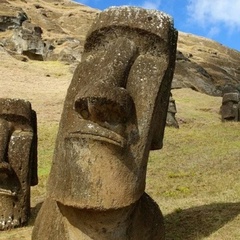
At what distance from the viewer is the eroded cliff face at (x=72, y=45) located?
135 ft

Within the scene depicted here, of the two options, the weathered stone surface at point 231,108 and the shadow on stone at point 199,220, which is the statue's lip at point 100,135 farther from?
the weathered stone surface at point 231,108

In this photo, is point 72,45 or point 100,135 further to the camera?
point 72,45

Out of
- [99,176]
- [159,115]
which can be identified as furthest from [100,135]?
[159,115]

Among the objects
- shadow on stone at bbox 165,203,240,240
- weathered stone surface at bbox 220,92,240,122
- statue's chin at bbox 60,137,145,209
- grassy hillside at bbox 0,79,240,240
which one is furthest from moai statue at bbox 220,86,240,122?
statue's chin at bbox 60,137,145,209

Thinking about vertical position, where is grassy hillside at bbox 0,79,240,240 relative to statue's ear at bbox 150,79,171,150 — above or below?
below

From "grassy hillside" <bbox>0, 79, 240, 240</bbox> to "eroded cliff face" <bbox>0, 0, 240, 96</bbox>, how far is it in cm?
1844

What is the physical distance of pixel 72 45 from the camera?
158 ft

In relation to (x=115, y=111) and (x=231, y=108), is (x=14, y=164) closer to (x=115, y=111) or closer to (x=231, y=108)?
(x=115, y=111)

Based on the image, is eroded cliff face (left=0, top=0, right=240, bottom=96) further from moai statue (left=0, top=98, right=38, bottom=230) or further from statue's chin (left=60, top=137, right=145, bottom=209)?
statue's chin (left=60, top=137, right=145, bottom=209)

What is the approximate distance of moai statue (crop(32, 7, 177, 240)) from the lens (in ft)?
17.2

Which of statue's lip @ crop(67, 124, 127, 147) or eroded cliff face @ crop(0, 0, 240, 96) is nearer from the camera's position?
statue's lip @ crop(67, 124, 127, 147)

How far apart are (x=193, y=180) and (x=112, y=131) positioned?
6760 mm

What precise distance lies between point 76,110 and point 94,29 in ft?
3.85

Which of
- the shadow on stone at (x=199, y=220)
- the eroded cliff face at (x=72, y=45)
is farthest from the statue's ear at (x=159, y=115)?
the eroded cliff face at (x=72, y=45)
